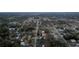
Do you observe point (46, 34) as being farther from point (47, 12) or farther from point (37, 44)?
point (47, 12)

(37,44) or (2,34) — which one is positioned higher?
(2,34)
